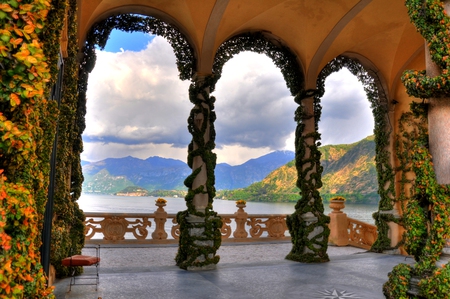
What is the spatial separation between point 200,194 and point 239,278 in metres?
1.86

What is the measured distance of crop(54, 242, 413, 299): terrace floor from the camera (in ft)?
17.7

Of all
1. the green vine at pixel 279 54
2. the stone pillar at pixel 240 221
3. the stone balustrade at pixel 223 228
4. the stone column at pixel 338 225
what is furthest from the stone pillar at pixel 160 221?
the stone column at pixel 338 225

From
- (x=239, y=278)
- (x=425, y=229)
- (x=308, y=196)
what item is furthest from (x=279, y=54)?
(x=425, y=229)

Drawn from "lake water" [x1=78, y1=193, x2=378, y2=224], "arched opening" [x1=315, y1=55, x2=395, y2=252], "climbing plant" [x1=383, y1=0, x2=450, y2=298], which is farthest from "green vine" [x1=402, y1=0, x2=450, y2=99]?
"lake water" [x1=78, y1=193, x2=378, y2=224]

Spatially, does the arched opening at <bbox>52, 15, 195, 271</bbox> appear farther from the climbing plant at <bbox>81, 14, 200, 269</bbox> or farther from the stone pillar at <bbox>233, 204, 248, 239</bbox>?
the stone pillar at <bbox>233, 204, 248, 239</bbox>

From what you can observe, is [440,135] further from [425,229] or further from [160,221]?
[160,221]

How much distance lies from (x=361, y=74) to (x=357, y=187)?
1642cm

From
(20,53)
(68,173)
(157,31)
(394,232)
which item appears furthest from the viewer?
(394,232)

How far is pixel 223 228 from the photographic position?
1152cm

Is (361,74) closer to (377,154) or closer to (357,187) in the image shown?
(377,154)

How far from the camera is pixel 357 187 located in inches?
994

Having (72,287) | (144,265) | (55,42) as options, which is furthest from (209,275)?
(55,42)

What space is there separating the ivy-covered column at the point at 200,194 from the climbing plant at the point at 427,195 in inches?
156

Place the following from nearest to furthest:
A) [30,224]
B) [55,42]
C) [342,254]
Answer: [30,224] → [55,42] → [342,254]
